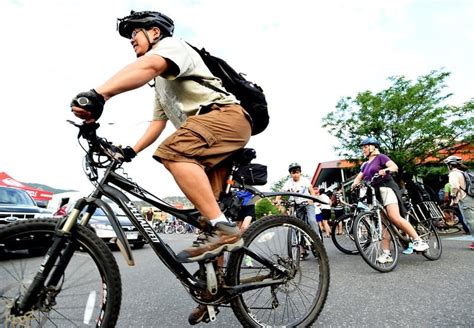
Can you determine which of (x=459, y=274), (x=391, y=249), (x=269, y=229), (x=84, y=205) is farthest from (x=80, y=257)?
(x=391, y=249)

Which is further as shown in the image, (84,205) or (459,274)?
(459,274)

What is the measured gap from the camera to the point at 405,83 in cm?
1448

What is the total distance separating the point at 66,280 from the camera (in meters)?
1.70

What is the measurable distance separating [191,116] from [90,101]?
629mm

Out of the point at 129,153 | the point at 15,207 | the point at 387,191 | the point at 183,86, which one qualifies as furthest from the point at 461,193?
the point at 15,207

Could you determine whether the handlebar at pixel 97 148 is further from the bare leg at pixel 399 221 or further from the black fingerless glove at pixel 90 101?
the bare leg at pixel 399 221

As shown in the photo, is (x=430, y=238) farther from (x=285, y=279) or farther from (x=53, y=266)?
(x=53, y=266)

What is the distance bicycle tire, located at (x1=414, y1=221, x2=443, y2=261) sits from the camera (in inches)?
205

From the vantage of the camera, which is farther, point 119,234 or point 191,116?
point 191,116

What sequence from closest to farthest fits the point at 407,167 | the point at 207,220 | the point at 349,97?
the point at 207,220, the point at 407,167, the point at 349,97

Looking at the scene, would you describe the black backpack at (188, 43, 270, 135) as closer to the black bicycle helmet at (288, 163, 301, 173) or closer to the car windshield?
the black bicycle helmet at (288, 163, 301, 173)

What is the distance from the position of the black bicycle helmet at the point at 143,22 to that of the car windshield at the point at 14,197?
24.2 feet

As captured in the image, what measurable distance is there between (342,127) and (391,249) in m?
11.6

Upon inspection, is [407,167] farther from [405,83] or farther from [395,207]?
[395,207]
